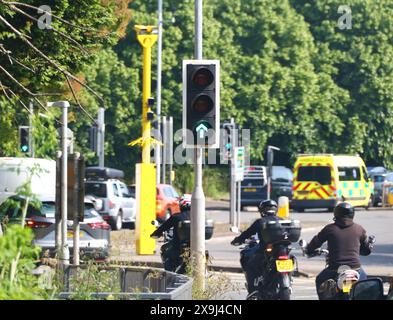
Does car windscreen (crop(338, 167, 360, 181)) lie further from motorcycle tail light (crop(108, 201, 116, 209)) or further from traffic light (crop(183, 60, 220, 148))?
traffic light (crop(183, 60, 220, 148))

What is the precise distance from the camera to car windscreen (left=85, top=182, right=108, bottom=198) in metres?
39.9

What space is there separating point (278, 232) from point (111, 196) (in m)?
25.6

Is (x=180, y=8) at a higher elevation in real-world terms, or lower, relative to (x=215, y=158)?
higher

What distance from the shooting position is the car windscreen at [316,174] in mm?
51250

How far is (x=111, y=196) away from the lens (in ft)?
131

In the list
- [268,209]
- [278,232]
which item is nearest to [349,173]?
[268,209]

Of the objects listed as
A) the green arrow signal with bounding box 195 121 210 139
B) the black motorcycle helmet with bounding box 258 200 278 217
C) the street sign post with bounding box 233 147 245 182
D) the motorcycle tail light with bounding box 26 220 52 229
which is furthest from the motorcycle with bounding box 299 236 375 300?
the street sign post with bounding box 233 147 245 182

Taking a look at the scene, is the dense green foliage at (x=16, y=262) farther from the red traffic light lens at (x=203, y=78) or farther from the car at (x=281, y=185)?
the car at (x=281, y=185)

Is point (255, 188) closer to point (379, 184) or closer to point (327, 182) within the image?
point (327, 182)

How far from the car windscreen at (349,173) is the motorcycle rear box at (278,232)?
3719cm

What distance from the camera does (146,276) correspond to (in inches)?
484

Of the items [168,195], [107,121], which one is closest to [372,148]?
[107,121]
